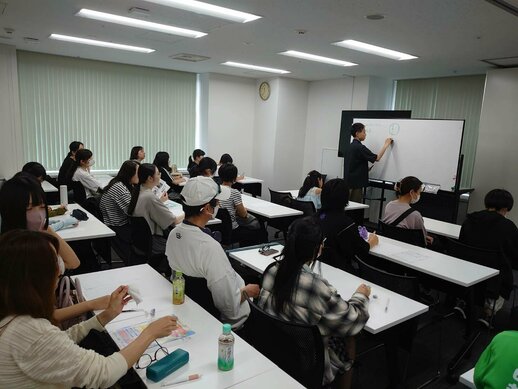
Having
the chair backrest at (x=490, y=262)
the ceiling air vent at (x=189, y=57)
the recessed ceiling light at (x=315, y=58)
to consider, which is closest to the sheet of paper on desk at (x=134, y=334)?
the chair backrest at (x=490, y=262)

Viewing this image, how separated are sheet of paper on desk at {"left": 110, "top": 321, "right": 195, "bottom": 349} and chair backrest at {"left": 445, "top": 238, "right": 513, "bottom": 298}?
2.50 meters

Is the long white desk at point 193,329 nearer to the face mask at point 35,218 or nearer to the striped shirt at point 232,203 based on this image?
the face mask at point 35,218

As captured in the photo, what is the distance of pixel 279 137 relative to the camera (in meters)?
8.22

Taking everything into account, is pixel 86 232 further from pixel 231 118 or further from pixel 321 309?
pixel 231 118

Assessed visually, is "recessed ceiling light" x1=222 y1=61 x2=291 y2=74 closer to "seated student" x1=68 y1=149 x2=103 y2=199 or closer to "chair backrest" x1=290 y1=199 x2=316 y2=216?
"seated student" x1=68 y1=149 x2=103 y2=199

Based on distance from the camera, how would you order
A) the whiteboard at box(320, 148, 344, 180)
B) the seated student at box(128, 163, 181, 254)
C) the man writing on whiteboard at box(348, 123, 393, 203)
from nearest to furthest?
the seated student at box(128, 163, 181, 254), the man writing on whiteboard at box(348, 123, 393, 203), the whiteboard at box(320, 148, 344, 180)

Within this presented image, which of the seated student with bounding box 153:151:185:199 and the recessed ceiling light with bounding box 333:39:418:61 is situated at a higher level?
the recessed ceiling light with bounding box 333:39:418:61

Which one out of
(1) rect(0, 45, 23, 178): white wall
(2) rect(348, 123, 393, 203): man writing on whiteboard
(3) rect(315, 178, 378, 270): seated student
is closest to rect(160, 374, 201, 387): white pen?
(3) rect(315, 178, 378, 270): seated student

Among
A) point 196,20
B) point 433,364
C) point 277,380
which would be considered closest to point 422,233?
point 433,364

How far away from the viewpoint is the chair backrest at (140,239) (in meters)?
3.44

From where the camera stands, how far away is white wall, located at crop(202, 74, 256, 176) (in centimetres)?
805

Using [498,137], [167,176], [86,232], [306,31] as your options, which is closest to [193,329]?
[86,232]

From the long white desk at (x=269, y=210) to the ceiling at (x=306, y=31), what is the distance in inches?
80.6

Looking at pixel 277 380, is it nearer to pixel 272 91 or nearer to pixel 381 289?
pixel 381 289
